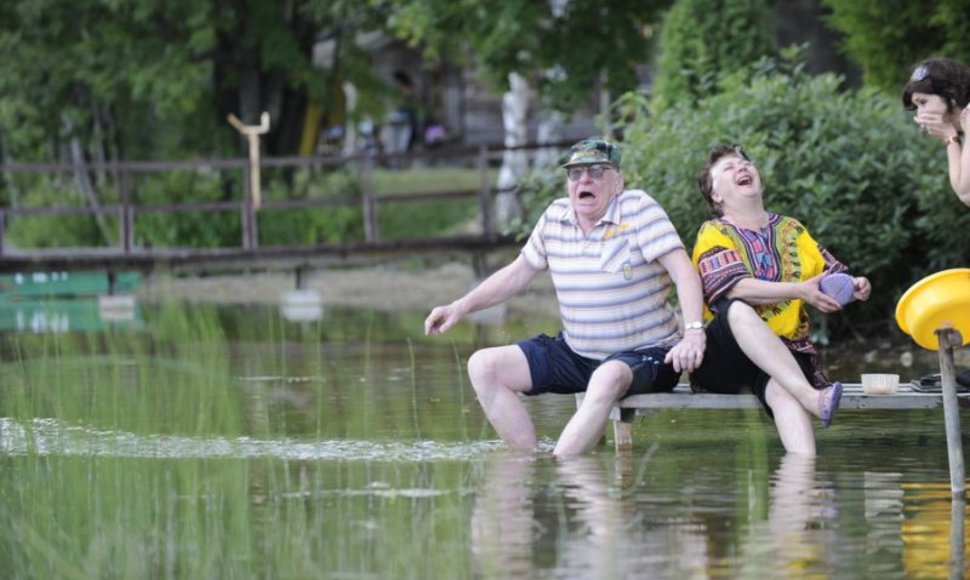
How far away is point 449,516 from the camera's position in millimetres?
7551

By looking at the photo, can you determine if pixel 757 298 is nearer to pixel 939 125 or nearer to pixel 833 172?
pixel 939 125

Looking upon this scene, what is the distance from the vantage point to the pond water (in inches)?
268

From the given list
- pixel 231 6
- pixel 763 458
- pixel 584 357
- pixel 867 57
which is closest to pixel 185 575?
pixel 763 458

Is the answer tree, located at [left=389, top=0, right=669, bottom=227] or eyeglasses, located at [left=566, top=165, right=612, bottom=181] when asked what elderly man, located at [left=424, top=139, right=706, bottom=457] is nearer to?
eyeglasses, located at [left=566, top=165, right=612, bottom=181]

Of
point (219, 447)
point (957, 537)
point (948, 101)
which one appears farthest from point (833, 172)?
point (957, 537)

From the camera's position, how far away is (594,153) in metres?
9.43

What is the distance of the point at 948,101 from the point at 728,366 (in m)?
1.44

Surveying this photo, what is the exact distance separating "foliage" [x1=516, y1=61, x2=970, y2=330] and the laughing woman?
4.74 m

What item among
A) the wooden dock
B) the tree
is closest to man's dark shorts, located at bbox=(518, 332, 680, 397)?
the wooden dock

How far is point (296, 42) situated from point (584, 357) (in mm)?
23943

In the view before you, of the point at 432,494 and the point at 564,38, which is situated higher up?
the point at 564,38

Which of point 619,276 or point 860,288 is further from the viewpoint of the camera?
point 619,276

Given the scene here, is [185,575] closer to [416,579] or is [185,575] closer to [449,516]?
[416,579]

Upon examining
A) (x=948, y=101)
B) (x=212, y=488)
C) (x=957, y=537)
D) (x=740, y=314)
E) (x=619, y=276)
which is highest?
(x=948, y=101)
